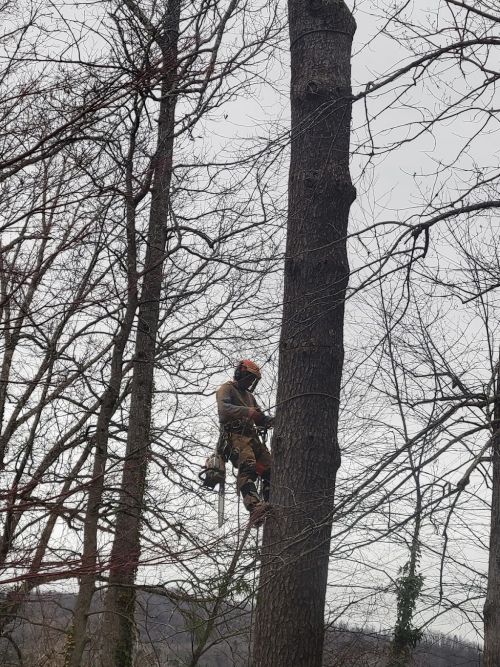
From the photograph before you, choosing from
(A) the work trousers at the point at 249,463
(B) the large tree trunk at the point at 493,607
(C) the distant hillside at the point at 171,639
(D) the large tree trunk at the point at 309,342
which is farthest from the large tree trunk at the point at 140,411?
(B) the large tree trunk at the point at 493,607

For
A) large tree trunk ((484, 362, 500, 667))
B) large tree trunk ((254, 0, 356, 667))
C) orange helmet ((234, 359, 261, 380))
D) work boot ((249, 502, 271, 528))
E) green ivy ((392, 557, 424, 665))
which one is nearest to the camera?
large tree trunk ((254, 0, 356, 667))

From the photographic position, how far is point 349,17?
608 centimetres

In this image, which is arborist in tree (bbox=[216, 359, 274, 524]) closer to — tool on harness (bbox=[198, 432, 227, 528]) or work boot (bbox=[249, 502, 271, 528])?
tool on harness (bbox=[198, 432, 227, 528])

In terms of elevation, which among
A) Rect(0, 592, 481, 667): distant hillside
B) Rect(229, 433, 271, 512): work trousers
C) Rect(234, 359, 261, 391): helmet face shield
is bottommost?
Rect(0, 592, 481, 667): distant hillside

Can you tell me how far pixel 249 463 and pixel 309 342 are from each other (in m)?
2.66

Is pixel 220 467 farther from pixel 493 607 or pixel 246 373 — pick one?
pixel 493 607

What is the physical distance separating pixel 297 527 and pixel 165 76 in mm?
2800

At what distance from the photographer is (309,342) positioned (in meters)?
5.58

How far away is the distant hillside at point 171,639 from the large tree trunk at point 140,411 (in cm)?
23

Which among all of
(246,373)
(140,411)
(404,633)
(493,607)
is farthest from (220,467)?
(404,633)

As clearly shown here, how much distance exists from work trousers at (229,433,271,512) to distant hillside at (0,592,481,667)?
3.34 feet

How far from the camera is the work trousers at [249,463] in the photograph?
795 centimetres

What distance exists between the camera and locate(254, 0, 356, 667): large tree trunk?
17.1 ft

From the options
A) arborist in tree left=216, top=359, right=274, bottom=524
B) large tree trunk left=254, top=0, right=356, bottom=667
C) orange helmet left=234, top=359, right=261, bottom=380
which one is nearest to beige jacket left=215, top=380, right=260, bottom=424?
arborist in tree left=216, top=359, right=274, bottom=524
